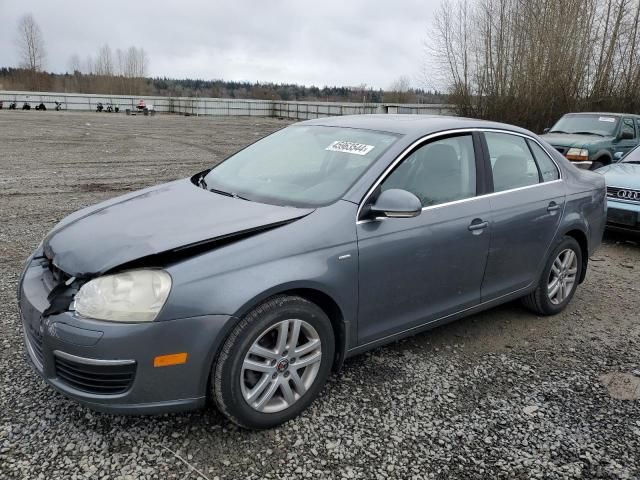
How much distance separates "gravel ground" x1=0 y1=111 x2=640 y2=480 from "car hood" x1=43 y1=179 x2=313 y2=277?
85 centimetres

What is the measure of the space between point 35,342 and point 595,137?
10799mm

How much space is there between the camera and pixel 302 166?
3.59 m

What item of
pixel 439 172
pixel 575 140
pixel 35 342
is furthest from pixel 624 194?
pixel 35 342

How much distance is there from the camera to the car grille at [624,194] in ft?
22.0

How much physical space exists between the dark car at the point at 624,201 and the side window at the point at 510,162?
320 centimetres

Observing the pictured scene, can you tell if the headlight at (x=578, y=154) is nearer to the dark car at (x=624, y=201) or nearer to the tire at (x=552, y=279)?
the dark car at (x=624, y=201)

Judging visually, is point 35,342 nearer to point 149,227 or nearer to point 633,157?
point 149,227

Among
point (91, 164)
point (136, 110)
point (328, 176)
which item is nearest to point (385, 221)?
point (328, 176)

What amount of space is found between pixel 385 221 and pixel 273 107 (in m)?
45.5

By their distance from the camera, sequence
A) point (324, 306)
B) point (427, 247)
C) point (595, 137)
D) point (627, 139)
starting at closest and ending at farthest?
point (324, 306) < point (427, 247) < point (595, 137) < point (627, 139)

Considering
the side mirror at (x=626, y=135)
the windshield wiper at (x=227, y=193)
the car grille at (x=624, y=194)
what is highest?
the side mirror at (x=626, y=135)

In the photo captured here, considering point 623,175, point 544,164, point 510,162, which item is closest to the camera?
point 510,162

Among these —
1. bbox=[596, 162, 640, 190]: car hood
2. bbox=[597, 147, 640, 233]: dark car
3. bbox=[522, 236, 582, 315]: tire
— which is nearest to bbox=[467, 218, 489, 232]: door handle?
bbox=[522, 236, 582, 315]: tire

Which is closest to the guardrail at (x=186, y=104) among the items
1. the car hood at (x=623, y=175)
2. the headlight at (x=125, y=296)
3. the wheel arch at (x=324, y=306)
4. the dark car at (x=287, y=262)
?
the car hood at (x=623, y=175)
